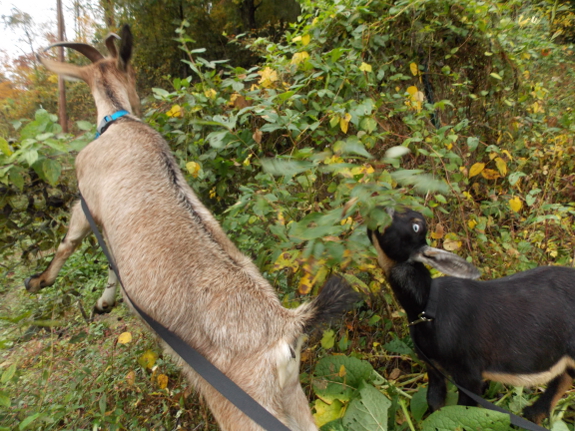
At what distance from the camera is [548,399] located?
2291 millimetres

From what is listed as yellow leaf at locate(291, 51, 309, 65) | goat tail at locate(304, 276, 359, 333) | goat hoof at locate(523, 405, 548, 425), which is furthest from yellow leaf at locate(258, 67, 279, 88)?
goat hoof at locate(523, 405, 548, 425)

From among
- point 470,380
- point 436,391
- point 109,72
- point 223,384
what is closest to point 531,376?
point 470,380

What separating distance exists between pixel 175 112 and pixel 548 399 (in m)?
3.30

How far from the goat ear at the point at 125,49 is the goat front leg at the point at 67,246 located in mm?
1283

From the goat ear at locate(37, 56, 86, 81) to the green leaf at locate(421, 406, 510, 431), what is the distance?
3.52 meters

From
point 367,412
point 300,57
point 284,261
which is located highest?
point 300,57

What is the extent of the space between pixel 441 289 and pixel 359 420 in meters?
0.89

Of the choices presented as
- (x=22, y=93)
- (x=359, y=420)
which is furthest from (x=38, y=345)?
(x=22, y=93)

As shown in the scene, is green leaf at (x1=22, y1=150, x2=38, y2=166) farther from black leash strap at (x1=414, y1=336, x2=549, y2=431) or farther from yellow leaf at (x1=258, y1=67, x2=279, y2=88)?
black leash strap at (x1=414, y1=336, x2=549, y2=431)

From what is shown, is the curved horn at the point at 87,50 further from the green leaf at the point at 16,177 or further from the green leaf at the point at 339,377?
the green leaf at the point at 339,377

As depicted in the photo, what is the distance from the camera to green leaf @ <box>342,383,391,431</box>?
2.00 m

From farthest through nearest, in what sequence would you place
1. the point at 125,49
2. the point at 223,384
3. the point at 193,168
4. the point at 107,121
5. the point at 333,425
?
the point at 125,49, the point at 107,121, the point at 193,168, the point at 333,425, the point at 223,384

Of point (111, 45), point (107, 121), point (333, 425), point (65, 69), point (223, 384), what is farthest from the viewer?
point (111, 45)

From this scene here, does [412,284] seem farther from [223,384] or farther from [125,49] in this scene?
[125,49]
